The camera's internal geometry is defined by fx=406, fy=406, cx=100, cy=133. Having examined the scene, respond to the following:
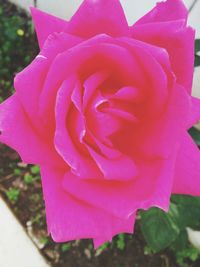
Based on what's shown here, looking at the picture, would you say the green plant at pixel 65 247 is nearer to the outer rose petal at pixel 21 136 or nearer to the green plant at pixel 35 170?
the green plant at pixel 35 170

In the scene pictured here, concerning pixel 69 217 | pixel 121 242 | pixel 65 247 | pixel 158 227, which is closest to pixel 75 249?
pixel 65 247

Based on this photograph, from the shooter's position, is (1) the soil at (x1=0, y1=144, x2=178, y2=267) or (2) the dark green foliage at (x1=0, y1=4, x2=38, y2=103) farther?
(2) the dark green foliage at (x1=0, y1=4, x2=38, y2=103)

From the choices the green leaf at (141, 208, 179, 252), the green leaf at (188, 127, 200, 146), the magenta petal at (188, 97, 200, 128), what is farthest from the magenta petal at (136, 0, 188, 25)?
the green leaf at (141, 208, 179, 252)

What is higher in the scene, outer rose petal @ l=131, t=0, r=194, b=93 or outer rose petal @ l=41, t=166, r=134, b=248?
outer rose petal @ l=131, t=0, r=194, b=93

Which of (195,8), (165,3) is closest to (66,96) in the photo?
(165,3)

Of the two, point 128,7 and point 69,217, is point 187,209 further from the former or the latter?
point 128,7

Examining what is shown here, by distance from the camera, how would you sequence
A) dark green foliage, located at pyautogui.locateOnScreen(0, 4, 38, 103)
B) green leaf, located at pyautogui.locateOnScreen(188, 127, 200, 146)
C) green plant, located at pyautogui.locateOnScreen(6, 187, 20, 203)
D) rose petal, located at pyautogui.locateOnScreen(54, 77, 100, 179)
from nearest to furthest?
rose petal, located at pyautogui.locateOnScreen(54, 77, 100, 179) < green leaf, located at pyautogui.locateOnScreen(188, 127, 200, 146) < green plant, located at pyautogui.locateOnScreen(6, 187, 20, 203) < dark green foliage, located at pyautogui.locateOnScreen(0, 4, 38, 103)

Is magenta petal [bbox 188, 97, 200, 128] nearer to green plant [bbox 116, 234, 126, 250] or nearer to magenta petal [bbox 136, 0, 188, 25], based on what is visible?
magenta petal [bbox 136, 0, 188, 25]
